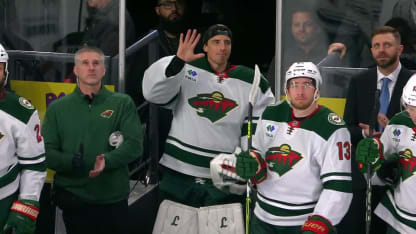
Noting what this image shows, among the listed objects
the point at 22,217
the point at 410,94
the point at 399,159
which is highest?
the point at 410,94

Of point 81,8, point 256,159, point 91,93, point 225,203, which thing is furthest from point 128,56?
point 256,159

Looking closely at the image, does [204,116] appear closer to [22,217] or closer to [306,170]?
[306,170]

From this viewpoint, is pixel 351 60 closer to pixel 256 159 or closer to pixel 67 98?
pixel 256 159

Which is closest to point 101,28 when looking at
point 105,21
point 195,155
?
point 105,21

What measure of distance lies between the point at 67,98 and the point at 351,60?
75.8 inches

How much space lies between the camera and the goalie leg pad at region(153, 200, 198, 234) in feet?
19.1

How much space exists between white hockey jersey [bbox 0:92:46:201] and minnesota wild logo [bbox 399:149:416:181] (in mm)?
2035

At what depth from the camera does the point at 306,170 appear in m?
5.04

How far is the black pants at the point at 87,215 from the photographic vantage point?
567 centimetres

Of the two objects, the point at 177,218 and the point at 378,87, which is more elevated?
the point at 378,87

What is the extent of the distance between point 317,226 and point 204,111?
1384mm

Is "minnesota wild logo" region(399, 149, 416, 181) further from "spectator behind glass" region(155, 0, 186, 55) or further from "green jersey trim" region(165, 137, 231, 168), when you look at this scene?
"spectator behind glass" region(155, 0, 186, 55)

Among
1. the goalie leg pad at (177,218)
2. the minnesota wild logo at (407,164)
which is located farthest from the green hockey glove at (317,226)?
the goalie leg pad at (177,218)

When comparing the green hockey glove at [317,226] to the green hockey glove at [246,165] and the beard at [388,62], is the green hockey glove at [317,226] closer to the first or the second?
the green hockey glove at [246,165]
